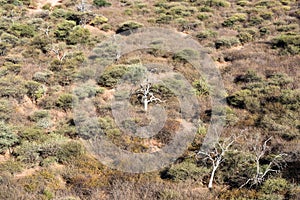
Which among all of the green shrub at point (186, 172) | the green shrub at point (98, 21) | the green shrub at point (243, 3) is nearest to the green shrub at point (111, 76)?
the green shrub at point (186, 172)

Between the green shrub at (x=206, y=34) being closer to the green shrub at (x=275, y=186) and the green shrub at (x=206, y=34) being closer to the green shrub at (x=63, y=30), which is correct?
the green shrub at (x=63, y=30)

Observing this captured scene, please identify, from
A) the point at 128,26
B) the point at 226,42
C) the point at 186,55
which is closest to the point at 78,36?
the point at 128,26

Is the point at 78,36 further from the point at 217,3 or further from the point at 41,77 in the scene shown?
the point at 217,3

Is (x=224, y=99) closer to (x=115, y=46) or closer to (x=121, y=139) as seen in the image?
(x=121, y=139)

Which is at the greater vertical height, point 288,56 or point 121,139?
point 288,56

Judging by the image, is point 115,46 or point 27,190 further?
point 115,46

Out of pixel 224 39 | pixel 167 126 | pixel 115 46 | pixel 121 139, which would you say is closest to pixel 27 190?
pixel 121 139
